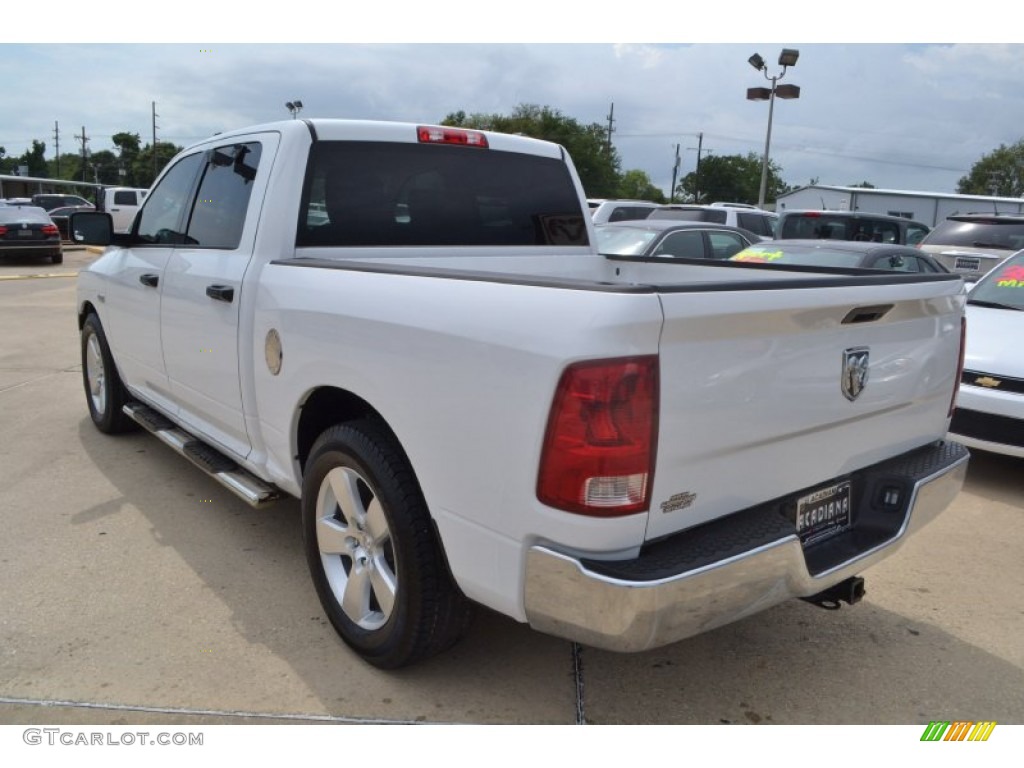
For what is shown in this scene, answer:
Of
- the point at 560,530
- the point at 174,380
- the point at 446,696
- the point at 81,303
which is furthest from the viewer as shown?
the point at 81,303

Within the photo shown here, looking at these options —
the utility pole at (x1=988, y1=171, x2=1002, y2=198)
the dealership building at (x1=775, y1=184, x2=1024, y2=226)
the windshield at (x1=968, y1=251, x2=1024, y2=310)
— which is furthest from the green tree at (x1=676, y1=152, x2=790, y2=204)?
the windshield at (x1=968, y1=251, x2=1024, y2=310)

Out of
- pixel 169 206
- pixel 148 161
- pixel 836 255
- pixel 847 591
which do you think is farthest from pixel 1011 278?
pixel 148 161

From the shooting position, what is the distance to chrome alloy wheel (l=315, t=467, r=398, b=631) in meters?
2.78

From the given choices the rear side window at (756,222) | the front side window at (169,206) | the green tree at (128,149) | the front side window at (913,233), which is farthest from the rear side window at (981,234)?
the green tree at (128,149)

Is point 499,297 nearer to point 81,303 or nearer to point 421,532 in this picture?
point 421,532

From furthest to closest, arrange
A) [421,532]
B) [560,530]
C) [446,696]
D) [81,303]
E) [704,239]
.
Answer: [704,239] < [81,303] < [446,696] < [421,532] < [560,530]

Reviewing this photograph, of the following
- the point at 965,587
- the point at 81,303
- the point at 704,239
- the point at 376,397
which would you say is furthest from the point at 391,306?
the point at 704,239

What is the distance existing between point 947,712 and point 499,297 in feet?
6.87

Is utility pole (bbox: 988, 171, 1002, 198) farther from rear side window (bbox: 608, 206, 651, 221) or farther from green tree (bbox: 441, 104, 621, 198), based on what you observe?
rear side window (bbox: 608, 206, 651, 221)

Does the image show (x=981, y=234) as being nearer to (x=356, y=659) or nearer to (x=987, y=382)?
(x=987, y=382)

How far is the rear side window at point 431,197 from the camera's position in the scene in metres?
3.48

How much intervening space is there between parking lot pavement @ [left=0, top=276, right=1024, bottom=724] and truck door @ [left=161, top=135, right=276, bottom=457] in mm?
614

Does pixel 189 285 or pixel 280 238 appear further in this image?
pixel 189 285

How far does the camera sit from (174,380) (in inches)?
164
